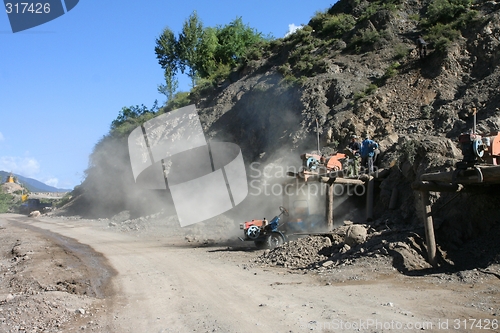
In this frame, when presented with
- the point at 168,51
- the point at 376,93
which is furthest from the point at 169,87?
the point at 376,93

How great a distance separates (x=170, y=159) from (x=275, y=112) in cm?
905

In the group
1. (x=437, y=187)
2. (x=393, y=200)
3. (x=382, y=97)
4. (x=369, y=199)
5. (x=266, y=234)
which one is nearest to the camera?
(x=437, y=187)

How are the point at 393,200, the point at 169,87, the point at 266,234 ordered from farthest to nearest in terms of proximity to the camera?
the point at 169,87, the point at 266,234, the point at 393,200

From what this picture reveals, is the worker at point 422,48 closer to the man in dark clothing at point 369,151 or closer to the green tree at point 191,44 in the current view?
the man in dark clothing at point 369,151

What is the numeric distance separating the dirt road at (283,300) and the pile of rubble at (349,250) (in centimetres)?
49

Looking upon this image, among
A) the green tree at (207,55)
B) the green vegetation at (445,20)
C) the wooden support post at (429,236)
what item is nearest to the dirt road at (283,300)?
the wooden support post at (429,236)

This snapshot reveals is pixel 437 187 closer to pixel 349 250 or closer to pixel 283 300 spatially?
pixel 349 250

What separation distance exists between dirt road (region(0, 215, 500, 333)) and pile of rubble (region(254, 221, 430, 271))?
49 cm

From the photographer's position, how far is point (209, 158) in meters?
32.5

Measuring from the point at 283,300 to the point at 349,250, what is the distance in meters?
4.33

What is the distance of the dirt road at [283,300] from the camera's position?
7570 mm

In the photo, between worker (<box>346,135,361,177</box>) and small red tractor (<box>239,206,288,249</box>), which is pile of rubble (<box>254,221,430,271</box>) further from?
worker (<box>346,135,361,177</box>)

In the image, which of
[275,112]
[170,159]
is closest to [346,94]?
[275,112]

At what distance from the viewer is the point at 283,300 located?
923cm
